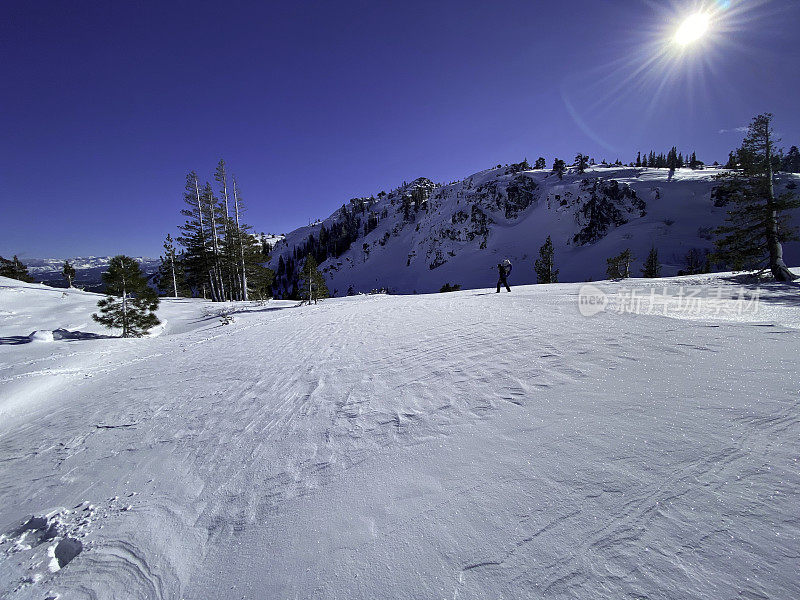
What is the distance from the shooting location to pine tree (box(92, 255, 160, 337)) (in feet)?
40.3

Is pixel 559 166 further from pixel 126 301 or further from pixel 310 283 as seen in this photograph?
pixel 126 301

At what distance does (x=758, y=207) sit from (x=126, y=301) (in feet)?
99.0

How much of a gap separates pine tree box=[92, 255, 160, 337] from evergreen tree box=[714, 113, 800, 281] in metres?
27.1

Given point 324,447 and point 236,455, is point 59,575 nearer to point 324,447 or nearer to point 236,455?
point 236,455

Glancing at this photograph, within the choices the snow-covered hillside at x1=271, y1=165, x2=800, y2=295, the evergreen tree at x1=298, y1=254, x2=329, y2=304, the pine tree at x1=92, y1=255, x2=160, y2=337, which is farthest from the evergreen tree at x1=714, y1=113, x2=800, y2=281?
the snow-covered hillside at x1=271, y1=165, x2=800, y2=295

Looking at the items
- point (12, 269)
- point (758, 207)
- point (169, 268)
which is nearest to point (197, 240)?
point (169, 268)

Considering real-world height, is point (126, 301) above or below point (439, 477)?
above

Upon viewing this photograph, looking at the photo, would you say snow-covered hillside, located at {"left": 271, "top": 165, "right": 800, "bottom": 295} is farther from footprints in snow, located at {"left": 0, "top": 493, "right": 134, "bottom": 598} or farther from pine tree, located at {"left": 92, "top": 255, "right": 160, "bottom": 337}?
footprints in snow, located at {"left": 0, "top": 493, "right": 134, "bottom": 598}

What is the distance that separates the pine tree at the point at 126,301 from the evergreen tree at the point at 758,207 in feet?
89.0

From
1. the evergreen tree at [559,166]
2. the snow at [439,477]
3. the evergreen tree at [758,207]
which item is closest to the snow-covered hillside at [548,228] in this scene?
the evergreen tree at [559,166]

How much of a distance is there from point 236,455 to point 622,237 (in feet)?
261

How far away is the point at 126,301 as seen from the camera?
12.6 m

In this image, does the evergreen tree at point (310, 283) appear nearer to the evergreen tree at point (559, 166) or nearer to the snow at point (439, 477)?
the snow at point (439, 477)

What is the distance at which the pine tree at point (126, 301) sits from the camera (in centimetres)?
1229
